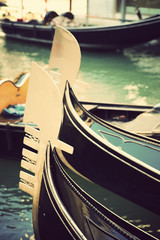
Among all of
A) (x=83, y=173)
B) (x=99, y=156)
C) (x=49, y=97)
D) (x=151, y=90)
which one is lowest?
(x=151, y=90)

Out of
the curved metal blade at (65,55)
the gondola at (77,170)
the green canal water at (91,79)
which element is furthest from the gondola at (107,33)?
the gondola at (77,170)

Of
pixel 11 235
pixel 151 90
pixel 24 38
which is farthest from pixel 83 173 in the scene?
pixel 24 38

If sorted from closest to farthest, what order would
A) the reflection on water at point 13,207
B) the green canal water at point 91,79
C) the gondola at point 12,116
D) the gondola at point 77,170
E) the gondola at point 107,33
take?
the gondola at point 77,170
the reflection on water at point 13,207
the green canal water at point 91,79
the gondola at point 12,116
the gondola at point 107,33

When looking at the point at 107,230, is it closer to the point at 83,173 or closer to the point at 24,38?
the point at 83,173

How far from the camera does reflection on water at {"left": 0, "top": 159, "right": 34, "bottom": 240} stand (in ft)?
8.11

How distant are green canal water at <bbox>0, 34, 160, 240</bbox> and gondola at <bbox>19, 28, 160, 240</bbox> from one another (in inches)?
20.6

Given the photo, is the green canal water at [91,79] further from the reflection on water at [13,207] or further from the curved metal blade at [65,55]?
the curved metal blade at [65,55]

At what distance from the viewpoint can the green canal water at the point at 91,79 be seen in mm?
Result: 2682

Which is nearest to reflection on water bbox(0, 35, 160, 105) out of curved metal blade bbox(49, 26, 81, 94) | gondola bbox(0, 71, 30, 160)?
gondola bbox(0, 71, 30, 160)

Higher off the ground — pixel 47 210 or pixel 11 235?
pixel 47 210

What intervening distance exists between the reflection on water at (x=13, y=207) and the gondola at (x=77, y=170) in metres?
0.45

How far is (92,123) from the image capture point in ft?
9.50

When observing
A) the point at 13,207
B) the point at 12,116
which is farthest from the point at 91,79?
the point at 13,207

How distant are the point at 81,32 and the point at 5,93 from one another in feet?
14.5
